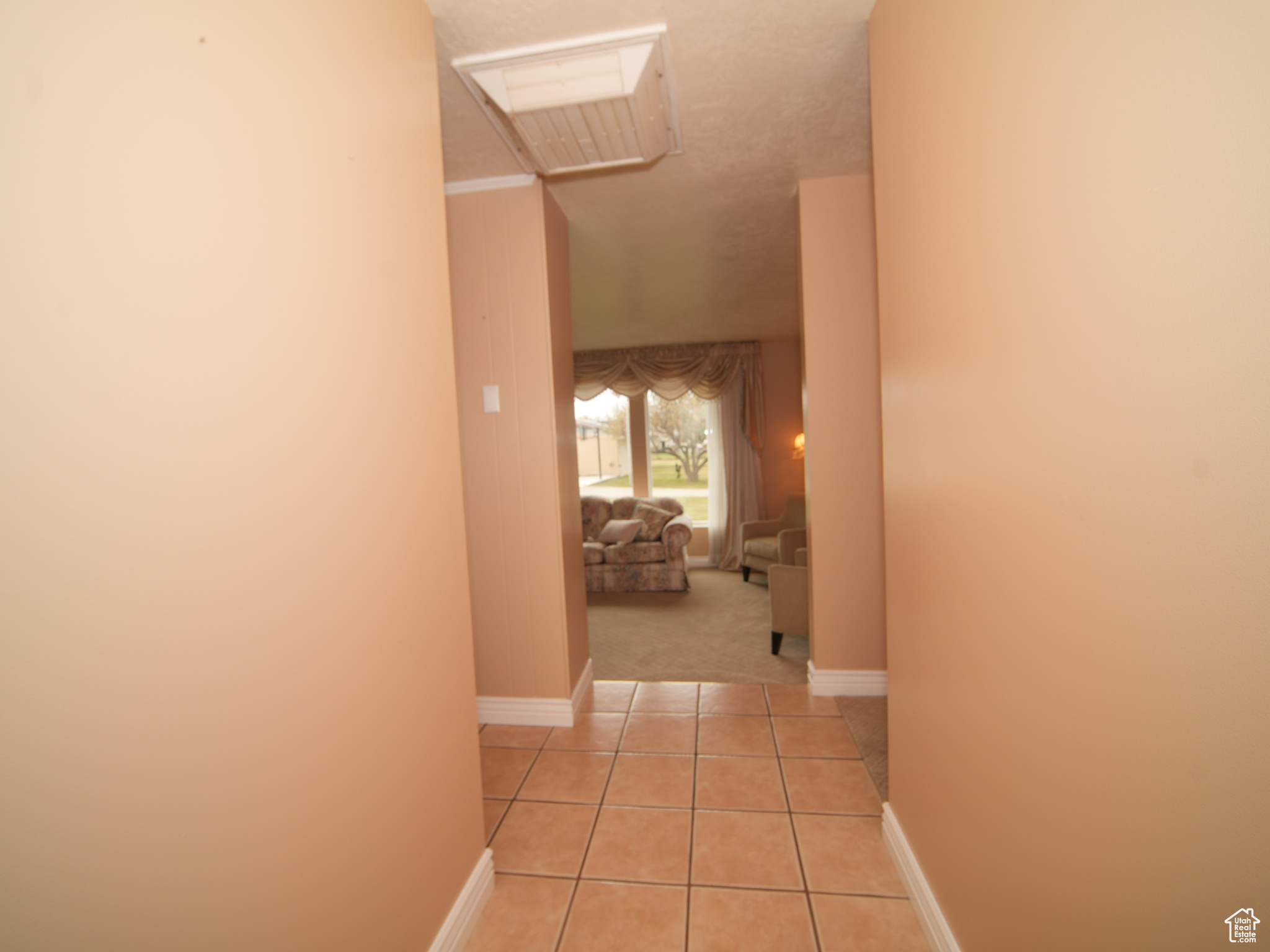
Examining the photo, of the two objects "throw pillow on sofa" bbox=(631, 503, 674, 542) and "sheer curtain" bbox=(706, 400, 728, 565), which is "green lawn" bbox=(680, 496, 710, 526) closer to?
"sheer curtain" bbox=(706, 400, 728, 565)

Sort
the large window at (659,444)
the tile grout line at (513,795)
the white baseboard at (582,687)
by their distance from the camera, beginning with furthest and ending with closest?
1. the large window at (659,444)
2. the white baseboard at (582,687)
3. the tile grout line at (513,795)

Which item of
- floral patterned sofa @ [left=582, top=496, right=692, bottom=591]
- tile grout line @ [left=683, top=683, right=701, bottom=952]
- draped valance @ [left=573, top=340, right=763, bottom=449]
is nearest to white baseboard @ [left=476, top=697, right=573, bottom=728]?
tile grout line @ [left=683, top=683, right=701, bottom=952]

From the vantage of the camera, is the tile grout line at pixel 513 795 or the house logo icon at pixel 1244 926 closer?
the house logo icon at pixel 1244 926

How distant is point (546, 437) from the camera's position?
2502 mm

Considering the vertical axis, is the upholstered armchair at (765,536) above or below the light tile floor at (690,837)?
above

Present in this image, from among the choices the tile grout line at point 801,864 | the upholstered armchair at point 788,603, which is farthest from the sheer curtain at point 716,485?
the tile grout line at point 801,864

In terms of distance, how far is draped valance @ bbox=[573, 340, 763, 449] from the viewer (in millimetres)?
6281

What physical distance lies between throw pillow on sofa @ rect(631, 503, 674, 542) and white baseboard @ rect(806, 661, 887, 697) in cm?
278

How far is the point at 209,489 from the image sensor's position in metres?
0.77

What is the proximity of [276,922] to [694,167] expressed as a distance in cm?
265

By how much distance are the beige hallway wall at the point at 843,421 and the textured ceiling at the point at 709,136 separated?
0.71 ft

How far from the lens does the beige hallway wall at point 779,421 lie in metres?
6.34

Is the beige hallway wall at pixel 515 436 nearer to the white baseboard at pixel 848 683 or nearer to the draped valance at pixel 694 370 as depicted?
the white baseboard at pixel 848 683

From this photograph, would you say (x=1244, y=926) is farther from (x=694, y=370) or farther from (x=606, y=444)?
(x=606, y=444)
